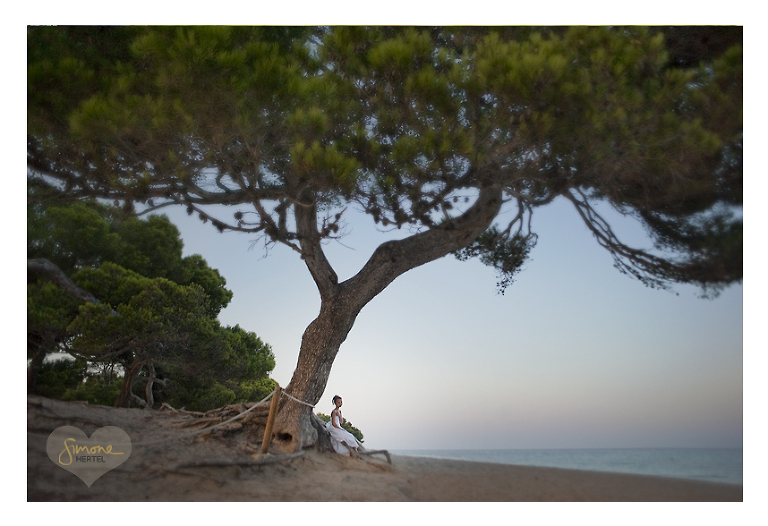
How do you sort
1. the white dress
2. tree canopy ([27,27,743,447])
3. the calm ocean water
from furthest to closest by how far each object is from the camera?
the white dress
the calm ocean water
tree canopy ([27,27,743,447])

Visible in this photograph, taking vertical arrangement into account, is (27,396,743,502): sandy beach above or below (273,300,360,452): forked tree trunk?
below

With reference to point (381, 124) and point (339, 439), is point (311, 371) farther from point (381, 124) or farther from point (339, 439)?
point (381, 124)

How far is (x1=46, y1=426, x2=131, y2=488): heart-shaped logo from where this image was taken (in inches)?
124

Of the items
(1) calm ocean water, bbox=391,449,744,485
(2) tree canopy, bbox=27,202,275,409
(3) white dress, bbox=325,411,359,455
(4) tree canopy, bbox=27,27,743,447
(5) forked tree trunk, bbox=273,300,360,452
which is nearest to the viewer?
(4) tree canopy, bbox=27,27,743,447

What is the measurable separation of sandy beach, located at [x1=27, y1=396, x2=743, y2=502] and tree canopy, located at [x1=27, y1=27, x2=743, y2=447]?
0.48 metres

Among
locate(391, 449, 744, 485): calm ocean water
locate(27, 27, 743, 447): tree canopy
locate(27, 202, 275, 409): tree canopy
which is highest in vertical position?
locate(27, 27, 743, 447): tree canopy

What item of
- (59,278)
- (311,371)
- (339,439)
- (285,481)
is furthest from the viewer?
(59,278)

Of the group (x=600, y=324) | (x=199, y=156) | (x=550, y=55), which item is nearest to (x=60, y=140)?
(x=199, y=156)

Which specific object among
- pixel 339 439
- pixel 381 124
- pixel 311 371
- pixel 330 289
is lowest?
pixel 339 439

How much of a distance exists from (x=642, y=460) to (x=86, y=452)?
153 inches

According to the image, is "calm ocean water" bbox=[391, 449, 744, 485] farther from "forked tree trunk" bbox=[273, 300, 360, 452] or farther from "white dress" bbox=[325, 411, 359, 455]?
"forked tree trunk" bbox=[273, 300, 360, 452]

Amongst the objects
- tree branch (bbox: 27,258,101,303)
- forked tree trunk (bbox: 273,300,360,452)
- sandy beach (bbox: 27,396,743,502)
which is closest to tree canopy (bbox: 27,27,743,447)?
forked tree trunk (bbox: 273,300,360,452)

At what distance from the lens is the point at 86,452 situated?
3.18m

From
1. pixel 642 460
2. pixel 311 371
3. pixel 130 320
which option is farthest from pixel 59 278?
pixel 642 460
